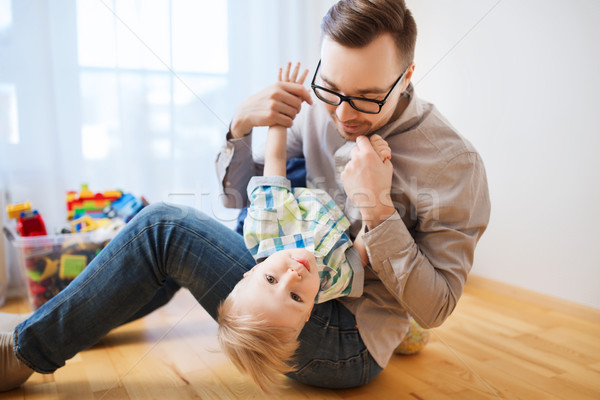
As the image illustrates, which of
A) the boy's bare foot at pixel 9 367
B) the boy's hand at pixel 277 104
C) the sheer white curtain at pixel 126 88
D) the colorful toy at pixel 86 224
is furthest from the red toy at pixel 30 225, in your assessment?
the boy's hand at pixel 277 104

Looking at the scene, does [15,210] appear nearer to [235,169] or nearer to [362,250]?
[235,169]

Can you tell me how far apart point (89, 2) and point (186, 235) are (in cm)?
152

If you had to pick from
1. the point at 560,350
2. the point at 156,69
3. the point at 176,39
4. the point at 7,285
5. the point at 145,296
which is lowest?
the point at 7,285

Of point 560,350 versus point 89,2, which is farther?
point 89,2

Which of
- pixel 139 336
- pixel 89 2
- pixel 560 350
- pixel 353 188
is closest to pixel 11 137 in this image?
pixel 89 2

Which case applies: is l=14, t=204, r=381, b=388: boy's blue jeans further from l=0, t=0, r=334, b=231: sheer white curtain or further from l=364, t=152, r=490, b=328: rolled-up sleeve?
l=0, t=0, r=334, b=231: sheer white curtain

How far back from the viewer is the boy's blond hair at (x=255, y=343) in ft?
3.18

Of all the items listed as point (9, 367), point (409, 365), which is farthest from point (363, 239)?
point (9, 367)

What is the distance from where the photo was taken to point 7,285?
2.03 m

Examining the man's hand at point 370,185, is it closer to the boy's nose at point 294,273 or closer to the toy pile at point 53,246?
the boy's nose at point 294,273

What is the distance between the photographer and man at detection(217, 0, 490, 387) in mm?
1032

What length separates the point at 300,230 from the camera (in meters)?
1.13

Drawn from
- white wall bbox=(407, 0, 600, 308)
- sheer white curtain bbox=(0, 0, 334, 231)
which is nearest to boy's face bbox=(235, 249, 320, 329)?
sheer white curtain bbox=(0, 0, 334, 231)

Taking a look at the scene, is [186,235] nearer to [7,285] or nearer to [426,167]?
[426,167]
